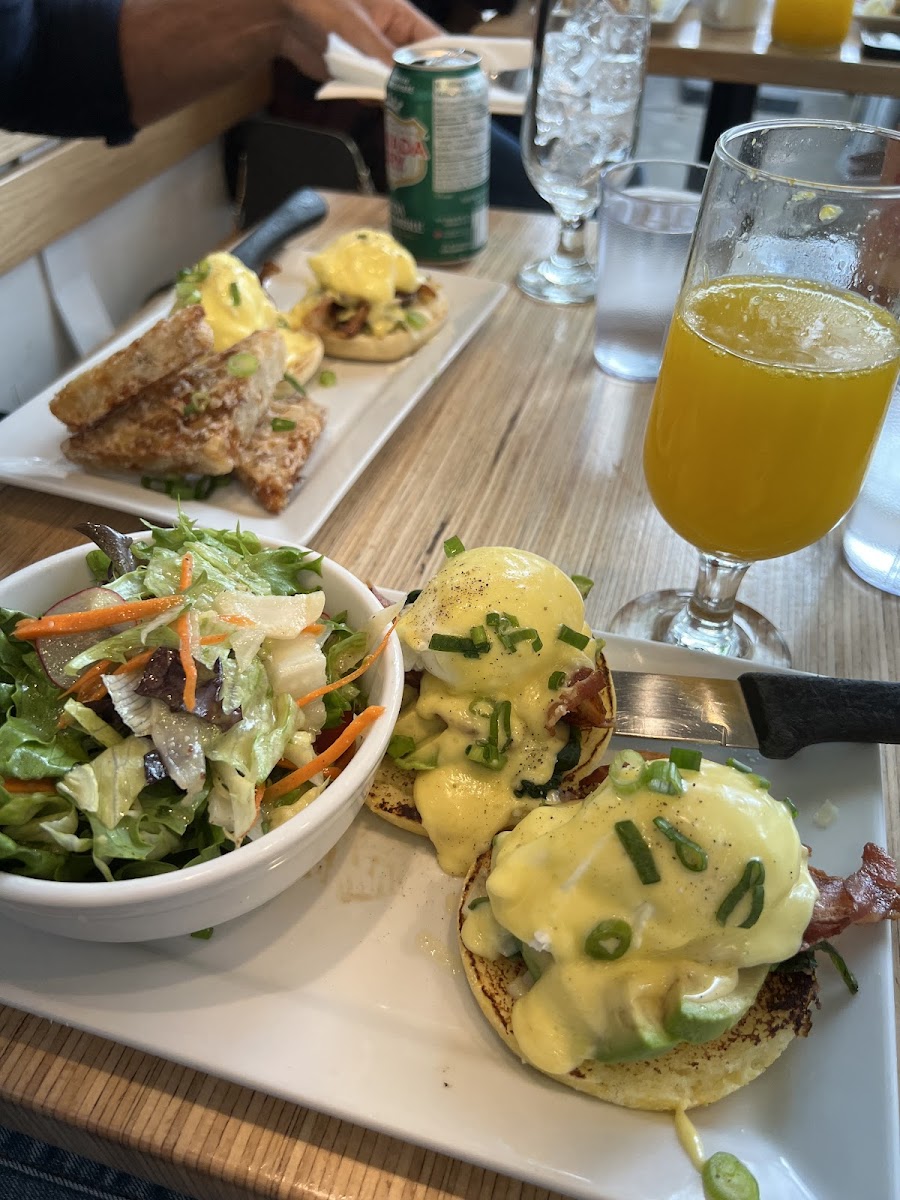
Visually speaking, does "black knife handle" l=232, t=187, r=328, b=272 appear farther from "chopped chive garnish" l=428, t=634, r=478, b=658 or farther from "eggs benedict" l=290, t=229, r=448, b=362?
"chopped chive garnish" l=428, t=634, r=478, b=658

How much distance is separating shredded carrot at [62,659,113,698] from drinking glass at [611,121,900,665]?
76cm

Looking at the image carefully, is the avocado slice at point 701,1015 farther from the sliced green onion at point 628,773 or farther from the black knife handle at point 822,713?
the black knife handle at point 822,713

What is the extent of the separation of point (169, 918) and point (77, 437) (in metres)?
1.10

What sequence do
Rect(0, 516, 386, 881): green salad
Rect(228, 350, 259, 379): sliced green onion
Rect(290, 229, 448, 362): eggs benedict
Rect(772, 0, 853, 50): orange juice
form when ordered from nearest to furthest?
Rect(0, 516, 386, 881): green salad → Rect(228, 350, 259, 379): sliced green onion → Rect(290, 229, 448, 362): eggs benedict → Rect(772, 0, 853, 50): orange juice

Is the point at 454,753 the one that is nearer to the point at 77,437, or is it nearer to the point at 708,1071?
the point at 708,1071

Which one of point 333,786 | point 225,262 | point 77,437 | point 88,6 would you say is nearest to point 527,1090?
point 333,786

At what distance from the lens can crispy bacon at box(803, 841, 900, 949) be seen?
82 centimetres

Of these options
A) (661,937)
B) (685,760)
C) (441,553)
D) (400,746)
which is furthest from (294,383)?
(661,937)

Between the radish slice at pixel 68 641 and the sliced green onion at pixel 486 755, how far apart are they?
419 mm

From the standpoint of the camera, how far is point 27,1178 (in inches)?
51.8

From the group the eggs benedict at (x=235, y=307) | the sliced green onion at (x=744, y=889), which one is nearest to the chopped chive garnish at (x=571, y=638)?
the sliced green onion at (x=744, y=889)

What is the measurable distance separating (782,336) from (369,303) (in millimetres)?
1149

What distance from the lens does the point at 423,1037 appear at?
821 millimetres

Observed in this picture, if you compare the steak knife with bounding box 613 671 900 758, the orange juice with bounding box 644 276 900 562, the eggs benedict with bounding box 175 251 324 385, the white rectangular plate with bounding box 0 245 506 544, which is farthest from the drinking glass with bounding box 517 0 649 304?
the steak knife with bounding box 613 671 900 758
